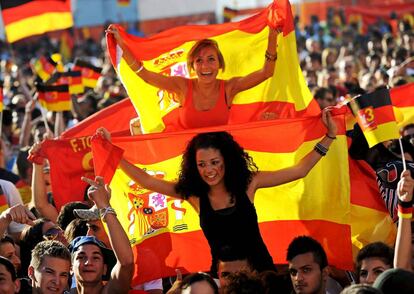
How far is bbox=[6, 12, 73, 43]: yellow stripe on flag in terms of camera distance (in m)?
11.1

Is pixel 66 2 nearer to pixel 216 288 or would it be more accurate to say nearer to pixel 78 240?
pixel 78 240

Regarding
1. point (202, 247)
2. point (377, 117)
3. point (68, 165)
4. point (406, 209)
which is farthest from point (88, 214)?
point (406, 209)

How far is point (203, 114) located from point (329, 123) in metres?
1.21

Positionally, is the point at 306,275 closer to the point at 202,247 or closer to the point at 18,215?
the point at 202,247

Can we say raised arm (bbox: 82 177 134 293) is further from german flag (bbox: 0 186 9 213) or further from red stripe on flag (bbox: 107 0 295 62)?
red stripe on flag (bbox: 107 0 295 62)

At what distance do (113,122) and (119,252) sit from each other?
4.08 m

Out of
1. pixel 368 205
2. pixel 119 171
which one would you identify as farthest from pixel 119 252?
pixel 368 205

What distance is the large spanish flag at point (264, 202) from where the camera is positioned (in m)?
8.21

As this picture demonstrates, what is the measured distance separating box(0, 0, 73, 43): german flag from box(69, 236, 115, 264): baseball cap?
3890mm

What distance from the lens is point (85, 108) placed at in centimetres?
1434

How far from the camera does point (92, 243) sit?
7395 millimetres

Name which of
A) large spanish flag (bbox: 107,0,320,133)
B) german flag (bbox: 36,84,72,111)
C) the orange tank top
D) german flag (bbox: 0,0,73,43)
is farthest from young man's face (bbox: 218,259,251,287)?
german flag (bbox: 36,84,72,111)

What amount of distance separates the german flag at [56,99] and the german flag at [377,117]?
499 cm

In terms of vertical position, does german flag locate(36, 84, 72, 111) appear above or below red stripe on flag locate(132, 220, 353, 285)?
above
